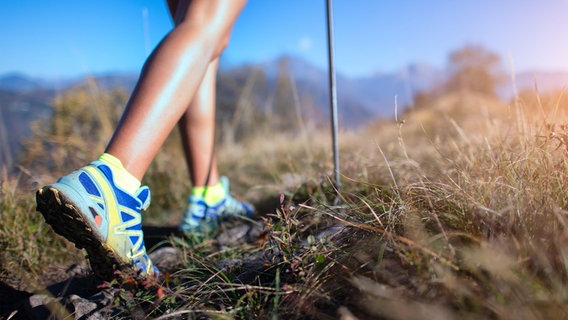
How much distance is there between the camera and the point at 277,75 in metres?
9.30

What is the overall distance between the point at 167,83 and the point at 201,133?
0.56m

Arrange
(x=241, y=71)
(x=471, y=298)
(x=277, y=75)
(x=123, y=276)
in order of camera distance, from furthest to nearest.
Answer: (x=241, y=71) < (x=277, y=75) < (x=123, y=276) < (x=471, y=298)

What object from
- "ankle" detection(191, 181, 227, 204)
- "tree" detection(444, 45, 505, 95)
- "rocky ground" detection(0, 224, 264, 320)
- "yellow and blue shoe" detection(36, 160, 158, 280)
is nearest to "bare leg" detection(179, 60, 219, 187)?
"ankle" detection(191, 181, 227, 204)

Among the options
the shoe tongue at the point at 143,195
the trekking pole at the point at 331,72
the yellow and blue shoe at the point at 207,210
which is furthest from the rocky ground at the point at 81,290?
the trekking pole at the point at 331,72

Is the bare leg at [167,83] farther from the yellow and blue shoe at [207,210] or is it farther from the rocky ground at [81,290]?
the yellow and blue shoe at [207,210]

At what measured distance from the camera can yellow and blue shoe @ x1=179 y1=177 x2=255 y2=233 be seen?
1.66m

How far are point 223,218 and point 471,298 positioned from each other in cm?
126

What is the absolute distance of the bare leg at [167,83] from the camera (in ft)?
3.49

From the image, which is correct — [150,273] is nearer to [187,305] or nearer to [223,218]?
[187,305]

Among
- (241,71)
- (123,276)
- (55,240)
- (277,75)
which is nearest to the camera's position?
(123,276)

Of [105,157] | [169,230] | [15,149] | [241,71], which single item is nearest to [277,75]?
[241,71]

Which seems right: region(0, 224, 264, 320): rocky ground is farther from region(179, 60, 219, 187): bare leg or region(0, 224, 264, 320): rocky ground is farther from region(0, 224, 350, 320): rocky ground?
region(179, 60, 219, 187): bare leg

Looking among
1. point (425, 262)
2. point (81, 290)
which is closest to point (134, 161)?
point (81, 290)

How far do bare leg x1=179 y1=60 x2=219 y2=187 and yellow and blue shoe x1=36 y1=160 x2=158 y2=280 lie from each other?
1.83ft
